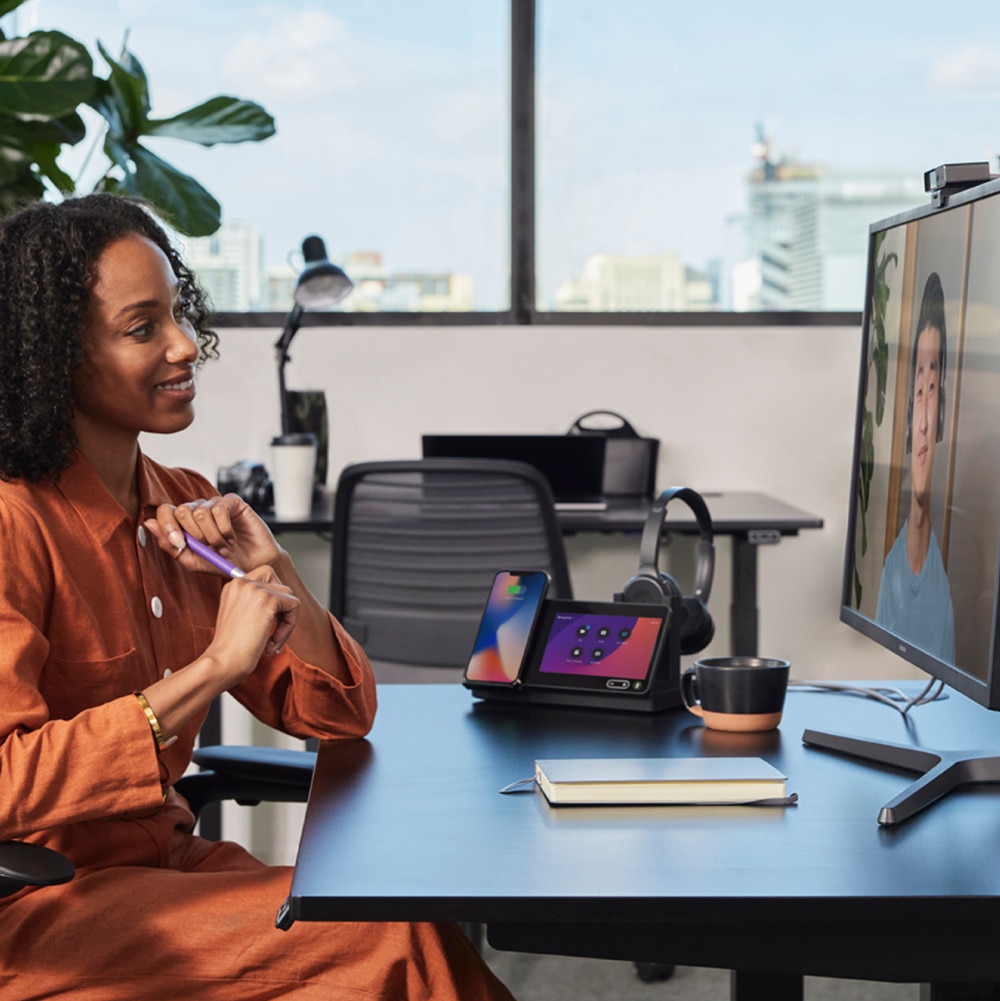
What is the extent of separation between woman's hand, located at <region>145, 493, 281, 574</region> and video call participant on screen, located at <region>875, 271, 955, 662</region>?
0.63 metres

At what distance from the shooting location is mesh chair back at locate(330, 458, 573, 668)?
7.63 feet

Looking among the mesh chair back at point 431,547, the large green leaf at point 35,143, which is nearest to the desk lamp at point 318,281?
the large green leaf at point 35,143

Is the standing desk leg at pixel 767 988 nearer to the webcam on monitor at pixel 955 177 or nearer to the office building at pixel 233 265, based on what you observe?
the webcam on monitor at pixel 955 177

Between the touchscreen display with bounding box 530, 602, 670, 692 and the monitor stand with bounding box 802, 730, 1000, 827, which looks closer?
the monitor stand with bounding box 802, 730, 1000, 827

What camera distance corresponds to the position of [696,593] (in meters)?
1.46

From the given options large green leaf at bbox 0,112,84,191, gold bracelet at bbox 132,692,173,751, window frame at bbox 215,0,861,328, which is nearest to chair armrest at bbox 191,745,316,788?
gold bracelet at bbox 132,692,173,751

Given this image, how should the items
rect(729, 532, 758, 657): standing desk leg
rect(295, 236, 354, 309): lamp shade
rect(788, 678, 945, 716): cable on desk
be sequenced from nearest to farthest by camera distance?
rect(788, 678, 945, 716): cable on desk
rect(729, 532, 758, 657): standing desk leg
rect(295, 236, 354, 309): lamp shade

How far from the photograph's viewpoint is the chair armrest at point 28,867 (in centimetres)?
97

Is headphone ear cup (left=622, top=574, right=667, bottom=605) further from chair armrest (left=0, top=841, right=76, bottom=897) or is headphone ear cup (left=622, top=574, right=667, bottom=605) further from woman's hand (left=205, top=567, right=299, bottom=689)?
chair armrest (left=0, top=841, right=76, bottom=897)

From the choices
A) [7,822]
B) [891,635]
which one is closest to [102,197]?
[7,822]

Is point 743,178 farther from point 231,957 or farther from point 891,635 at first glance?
point 231,957

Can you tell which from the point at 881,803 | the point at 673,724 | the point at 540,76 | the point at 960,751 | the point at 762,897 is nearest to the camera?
the point at 762,897

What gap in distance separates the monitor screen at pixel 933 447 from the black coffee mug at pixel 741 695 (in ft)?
0.36

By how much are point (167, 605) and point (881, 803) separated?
2.46 ft
